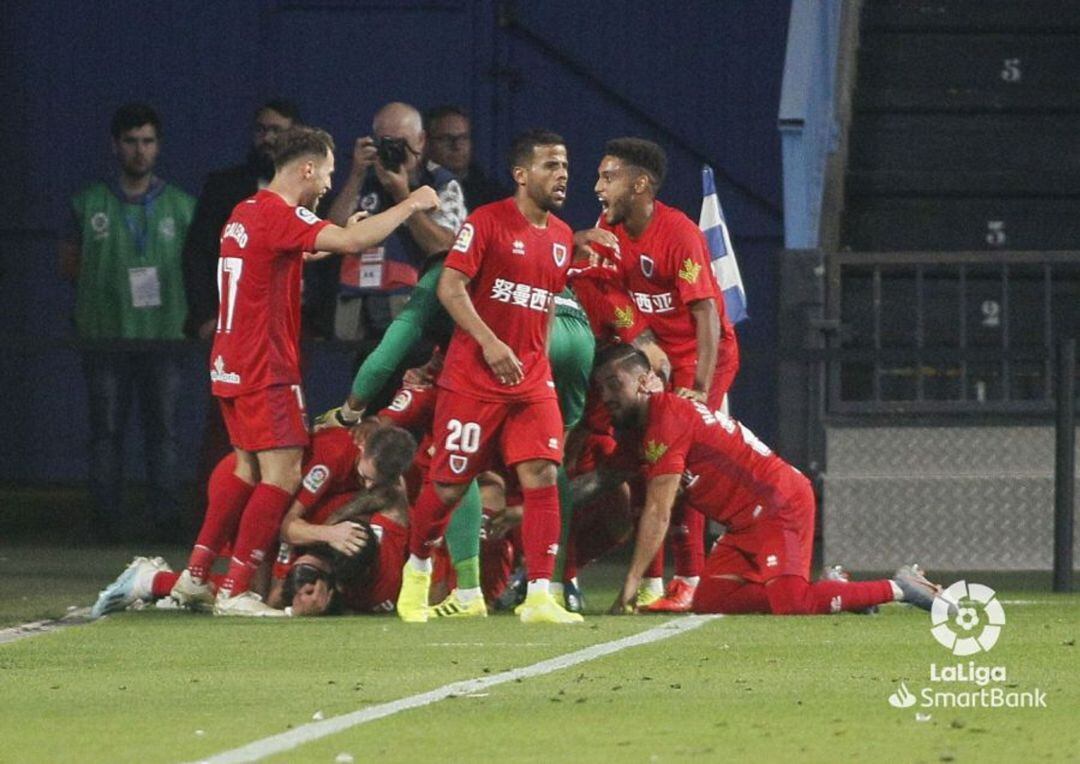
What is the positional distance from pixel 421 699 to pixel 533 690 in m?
0.39

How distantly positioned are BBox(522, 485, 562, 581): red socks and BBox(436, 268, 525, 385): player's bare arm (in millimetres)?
457

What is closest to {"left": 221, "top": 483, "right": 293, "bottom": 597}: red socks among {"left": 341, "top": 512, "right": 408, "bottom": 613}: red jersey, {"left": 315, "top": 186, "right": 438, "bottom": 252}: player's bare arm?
{"left": 341, "top": 512, "right": 408, "bottom": 613}: red jersey

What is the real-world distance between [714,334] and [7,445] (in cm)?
778

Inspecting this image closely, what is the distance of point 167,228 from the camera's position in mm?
14500

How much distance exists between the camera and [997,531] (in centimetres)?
1311

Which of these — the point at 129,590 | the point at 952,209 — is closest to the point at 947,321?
the point at 952,209

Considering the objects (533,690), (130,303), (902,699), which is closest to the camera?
(902,699)

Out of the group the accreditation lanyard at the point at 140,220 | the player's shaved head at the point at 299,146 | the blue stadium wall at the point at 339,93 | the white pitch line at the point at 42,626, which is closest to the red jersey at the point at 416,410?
the player's shaved head at the point at 299,146

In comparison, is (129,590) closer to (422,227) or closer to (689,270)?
(422,227)

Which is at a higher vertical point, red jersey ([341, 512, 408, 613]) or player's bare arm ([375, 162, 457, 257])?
player's bare arm ([375, 162, 457, 257])

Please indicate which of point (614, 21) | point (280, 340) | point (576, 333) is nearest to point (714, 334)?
point (576, 333)

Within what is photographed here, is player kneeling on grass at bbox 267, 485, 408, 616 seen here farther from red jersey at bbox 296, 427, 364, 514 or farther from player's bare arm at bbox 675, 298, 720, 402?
player's bare arm at bbox 675, 298, 720, 402

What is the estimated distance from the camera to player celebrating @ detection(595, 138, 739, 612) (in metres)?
10.9

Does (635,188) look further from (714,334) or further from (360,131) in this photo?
(360,131)
